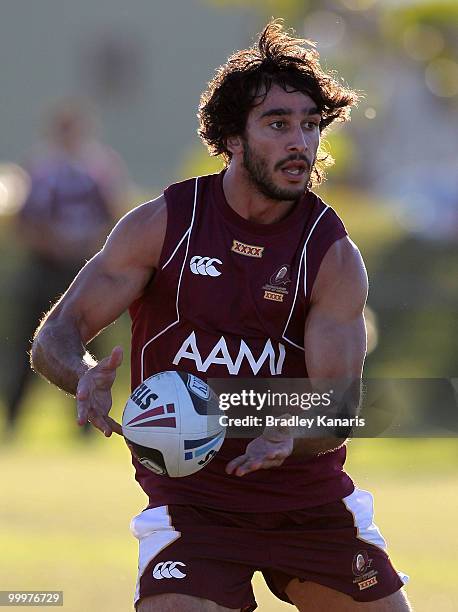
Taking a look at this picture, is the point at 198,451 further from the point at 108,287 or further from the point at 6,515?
the point at 6,515

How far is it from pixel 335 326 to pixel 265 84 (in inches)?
43.7

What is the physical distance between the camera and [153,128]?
48250mm

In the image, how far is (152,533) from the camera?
554cm

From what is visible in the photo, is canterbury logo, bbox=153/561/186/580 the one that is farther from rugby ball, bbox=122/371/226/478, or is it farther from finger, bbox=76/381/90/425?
finger, bbox=76/381/90/425

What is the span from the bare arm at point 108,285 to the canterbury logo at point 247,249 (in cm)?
30

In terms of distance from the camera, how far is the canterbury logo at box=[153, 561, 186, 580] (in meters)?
5.34

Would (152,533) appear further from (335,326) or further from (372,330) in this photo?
(372,330)

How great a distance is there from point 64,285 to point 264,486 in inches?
341

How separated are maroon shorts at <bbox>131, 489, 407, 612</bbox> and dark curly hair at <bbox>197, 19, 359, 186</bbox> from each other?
5.31 feet

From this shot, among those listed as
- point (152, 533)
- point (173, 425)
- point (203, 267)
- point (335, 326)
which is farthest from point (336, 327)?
point (152, 533)

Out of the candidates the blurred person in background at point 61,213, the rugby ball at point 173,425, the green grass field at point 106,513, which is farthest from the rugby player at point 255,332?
the blurred person in background at point 61,213

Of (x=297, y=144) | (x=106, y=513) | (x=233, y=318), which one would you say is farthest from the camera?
(x=106, y=513)

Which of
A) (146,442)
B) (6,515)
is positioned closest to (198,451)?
(146,442)

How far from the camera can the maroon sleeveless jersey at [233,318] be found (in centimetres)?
566
